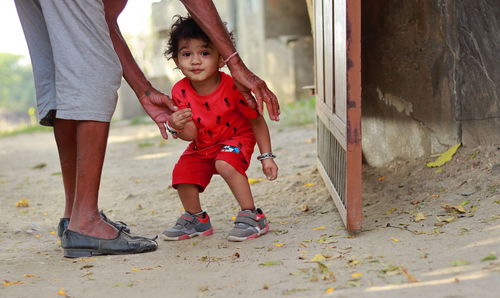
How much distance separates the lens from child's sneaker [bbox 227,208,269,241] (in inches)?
127

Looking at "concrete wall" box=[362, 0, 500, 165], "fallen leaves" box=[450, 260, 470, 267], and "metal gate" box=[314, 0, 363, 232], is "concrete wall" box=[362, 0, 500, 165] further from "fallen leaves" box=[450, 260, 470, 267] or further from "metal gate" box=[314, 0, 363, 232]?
"fallen leaves" box=[450, 260, 470, 267]

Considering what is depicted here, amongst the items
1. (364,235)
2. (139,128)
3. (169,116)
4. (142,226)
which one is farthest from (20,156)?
(364,235)

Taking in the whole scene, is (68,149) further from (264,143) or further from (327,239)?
(327,239)

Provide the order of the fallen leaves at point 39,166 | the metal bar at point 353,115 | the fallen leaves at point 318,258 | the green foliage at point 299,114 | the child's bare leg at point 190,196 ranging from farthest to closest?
the green foliage at point 299,114
the fallen leaves at point 39,166
the child's bare leg at point 190,196
the metal bar at point 353,115
the fallen leaves at point 318,258

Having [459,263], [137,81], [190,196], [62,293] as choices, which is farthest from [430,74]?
[62,293]

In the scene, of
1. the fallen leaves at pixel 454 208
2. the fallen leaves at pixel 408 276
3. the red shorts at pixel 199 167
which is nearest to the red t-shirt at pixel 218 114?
the red shorts at pixel 199 167

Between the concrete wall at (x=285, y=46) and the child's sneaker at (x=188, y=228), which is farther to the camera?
the concrete wall at (x=285, y=46)

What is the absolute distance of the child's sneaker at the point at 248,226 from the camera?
3215 millimetres

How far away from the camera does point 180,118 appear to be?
10.5 feet

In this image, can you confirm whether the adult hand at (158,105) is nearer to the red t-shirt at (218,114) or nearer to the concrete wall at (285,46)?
the red t-shirt at (218,114)

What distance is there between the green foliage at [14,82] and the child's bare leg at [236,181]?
2178 cm

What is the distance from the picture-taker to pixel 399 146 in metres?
3.97

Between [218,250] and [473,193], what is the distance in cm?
116

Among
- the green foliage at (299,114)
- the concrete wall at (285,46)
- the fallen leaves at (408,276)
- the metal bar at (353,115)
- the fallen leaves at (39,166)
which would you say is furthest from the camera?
the concrete wall at (285,46)
